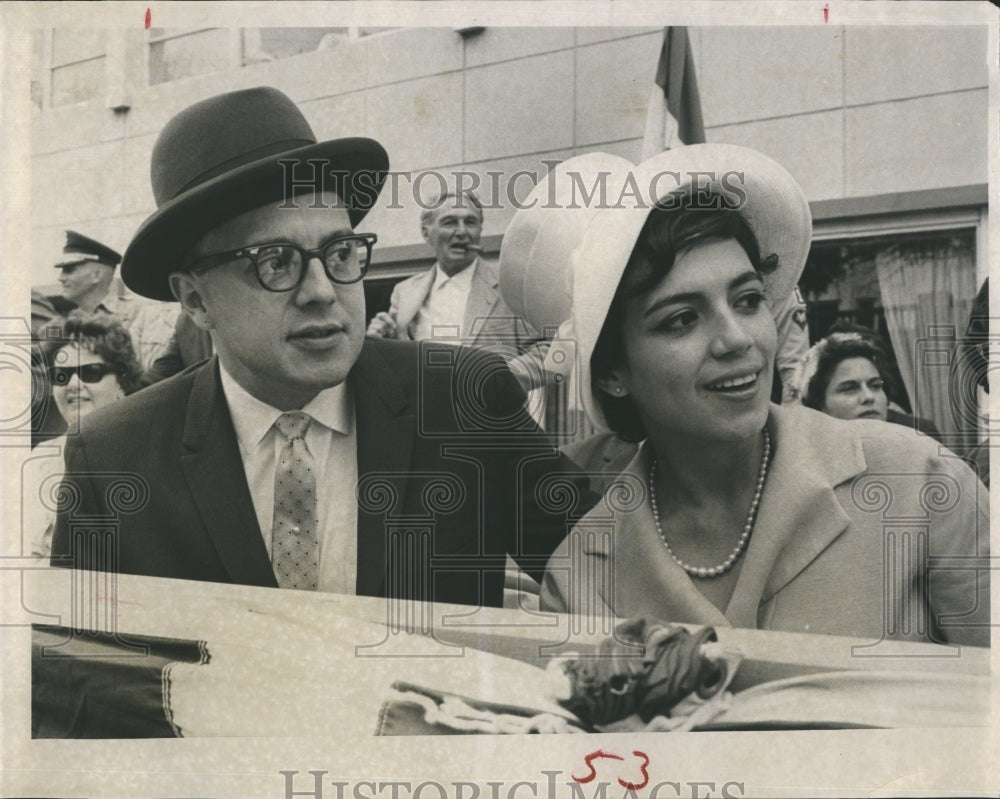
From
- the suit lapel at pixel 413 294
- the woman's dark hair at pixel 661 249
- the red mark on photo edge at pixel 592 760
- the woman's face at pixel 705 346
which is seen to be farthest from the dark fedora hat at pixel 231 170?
the red mark on photo edge at pixel 592 760

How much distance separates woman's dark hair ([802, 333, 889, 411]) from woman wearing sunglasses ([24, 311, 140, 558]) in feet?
8.08

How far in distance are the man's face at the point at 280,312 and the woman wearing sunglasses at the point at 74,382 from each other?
1.08 ft

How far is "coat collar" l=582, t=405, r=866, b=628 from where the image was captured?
356 cm

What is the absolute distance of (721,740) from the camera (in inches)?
143

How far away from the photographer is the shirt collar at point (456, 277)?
366 cm

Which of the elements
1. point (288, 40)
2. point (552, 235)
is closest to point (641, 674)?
point (552, 235)

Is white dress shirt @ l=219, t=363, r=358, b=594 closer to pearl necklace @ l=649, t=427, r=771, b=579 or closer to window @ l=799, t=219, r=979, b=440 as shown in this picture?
pearl necklace @ l=649, t=427, r=771, b=579

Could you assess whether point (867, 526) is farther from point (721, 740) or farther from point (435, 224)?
point (435, 224)

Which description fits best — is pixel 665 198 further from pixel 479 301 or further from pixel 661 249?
pixel 479 301

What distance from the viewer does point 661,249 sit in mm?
3510

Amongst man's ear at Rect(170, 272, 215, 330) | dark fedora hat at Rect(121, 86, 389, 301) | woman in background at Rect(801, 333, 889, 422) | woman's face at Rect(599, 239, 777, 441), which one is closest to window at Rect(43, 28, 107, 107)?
dark fedora hat at Rect(121, 86, 389, 301)

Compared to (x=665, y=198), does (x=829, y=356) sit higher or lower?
lower

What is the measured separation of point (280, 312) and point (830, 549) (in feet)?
6.93

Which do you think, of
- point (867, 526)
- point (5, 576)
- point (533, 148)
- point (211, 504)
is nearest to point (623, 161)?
point (533, 148)
